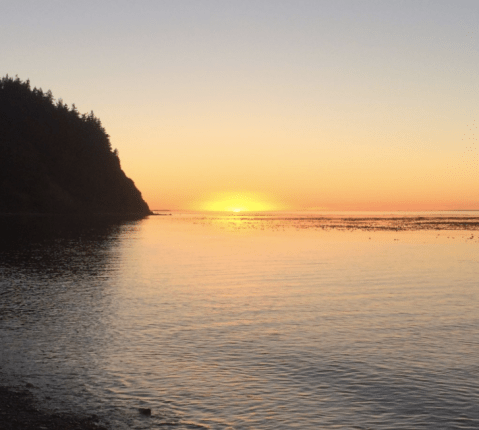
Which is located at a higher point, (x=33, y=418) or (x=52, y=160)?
(x=52, y=160)

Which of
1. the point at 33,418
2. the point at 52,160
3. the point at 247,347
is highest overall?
the point at 52,160

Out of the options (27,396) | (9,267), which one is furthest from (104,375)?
(9,267)

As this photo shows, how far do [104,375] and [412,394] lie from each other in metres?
7.85

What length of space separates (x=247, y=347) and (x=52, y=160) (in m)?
158

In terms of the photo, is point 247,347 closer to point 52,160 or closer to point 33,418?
point 33,418

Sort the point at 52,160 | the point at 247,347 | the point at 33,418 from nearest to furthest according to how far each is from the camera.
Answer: the point at 33,418 → the point at 247,347 → the point at 52,160

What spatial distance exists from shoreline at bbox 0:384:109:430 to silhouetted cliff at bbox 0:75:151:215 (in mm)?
140119

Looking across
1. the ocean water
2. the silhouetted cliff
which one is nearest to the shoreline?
the ocean water

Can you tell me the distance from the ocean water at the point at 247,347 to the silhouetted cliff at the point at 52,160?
11800 centimetres

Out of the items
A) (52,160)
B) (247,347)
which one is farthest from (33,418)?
(52,160)

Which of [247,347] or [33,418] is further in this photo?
[247,347]

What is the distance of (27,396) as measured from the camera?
11469 mm

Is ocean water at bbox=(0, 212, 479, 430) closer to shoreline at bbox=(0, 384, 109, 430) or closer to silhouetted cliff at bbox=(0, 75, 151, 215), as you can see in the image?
shoreline at bbox=(0, 384, 109, 430)

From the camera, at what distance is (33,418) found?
10102 mm
